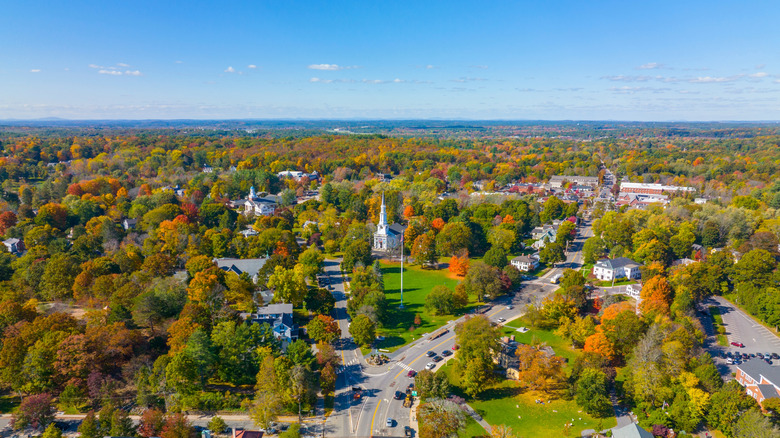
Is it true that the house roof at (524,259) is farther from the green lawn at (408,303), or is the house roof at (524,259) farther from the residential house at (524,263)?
the green lawn at (408,303)

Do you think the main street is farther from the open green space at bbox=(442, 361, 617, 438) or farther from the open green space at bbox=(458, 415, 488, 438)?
the open green space at bbox=(442, 361, 617, 438)

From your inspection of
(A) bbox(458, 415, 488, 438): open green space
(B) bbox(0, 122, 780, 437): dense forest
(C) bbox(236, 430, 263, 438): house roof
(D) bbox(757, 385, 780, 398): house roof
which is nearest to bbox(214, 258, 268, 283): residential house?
(B) bbox(0, 122, 780, 437): dense forest

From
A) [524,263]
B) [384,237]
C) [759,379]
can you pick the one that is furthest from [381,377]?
[384,237]

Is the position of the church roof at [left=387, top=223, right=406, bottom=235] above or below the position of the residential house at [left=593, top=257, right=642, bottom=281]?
above

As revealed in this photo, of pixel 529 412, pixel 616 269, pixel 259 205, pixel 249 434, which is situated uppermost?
pixel 259 205

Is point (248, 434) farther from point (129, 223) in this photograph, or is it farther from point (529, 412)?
point (129, 223)

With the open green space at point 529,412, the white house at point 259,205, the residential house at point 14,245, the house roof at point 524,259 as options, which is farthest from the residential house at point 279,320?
the white house at point 259,205
